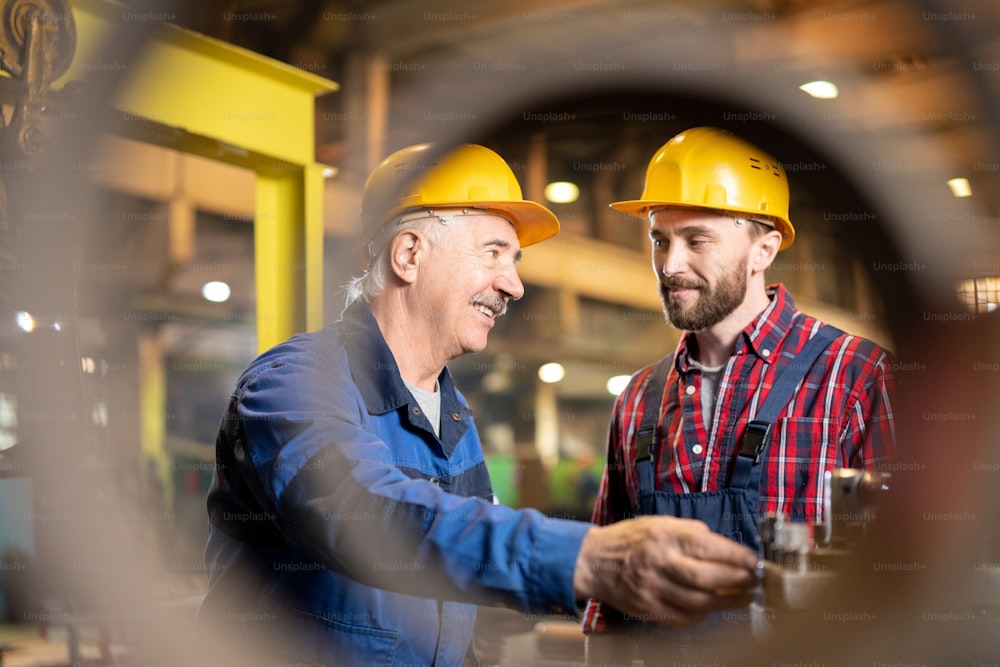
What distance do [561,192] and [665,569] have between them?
62cm

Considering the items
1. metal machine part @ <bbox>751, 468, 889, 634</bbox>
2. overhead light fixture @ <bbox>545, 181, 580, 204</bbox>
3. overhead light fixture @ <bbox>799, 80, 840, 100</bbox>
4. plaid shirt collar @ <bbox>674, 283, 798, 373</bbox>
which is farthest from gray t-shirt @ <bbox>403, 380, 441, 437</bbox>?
overhead light fixture @ <bbox>799, 80, 840, 100</bbox>

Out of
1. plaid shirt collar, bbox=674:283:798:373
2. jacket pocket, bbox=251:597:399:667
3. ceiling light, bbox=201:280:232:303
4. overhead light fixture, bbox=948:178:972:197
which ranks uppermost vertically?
overhead light fixture, bbox=948:178:972:197

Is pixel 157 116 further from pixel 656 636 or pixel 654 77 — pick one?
pixel 656 636

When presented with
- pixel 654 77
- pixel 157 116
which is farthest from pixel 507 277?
pixel 157 116

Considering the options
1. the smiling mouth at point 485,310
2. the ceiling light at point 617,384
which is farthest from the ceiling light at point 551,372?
the smiling mouth at point 485,310

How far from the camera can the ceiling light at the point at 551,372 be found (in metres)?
1.51

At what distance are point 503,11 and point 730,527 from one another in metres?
0.66

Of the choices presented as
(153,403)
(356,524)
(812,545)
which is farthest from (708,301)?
(153,403)

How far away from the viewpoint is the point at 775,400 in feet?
4.23

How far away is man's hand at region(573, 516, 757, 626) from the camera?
845 millimetres

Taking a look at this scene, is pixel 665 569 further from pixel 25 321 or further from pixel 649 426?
pixel 25 321

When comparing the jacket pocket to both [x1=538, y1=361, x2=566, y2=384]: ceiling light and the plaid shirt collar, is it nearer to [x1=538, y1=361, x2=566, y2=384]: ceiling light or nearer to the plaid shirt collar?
[x1=538, y1=361, x2=566, y2=384]: ceiling light

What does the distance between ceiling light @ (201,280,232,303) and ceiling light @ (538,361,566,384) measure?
1.68 ft

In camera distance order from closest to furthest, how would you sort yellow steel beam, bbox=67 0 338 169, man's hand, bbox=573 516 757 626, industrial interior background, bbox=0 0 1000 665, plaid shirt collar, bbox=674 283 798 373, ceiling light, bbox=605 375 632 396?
man's hand, bbox=573 516 757 626
industrial interior background, bbox=0 0 1000 665
yellow steel beam, bbox=67 0 338 169
plaid shirt collar, bbox=674 283 798 373
ceiling light, bbox=605 375 632 396
